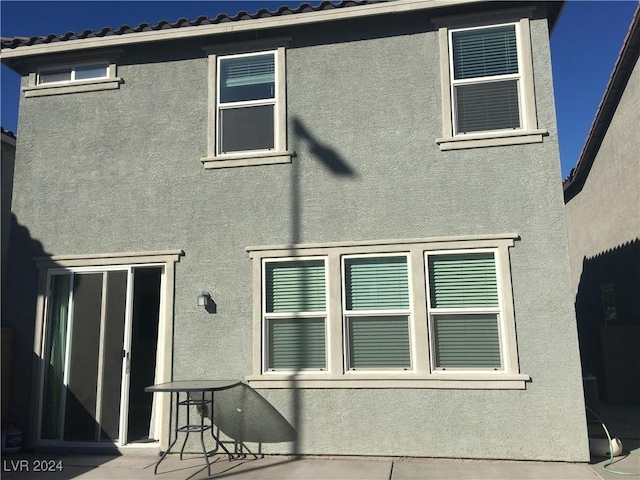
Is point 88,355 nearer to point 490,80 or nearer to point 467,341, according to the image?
point 467,341

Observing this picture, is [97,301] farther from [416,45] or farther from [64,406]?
[416,45]

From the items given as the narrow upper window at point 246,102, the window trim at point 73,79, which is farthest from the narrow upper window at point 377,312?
A: the window trim at point 73,79

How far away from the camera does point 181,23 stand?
7.88m

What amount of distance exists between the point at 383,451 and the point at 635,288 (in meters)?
6.60

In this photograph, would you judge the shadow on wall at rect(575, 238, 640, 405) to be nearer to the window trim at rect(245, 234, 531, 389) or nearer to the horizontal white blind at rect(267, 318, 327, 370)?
the window trim at rect(245, 234, 531, 389)

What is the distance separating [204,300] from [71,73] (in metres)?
4.26

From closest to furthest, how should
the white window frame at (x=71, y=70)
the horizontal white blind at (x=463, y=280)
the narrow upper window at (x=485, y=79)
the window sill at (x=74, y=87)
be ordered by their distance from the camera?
the horizontal white blind at (x=463, y=280), the narrow upper window at (x=485, y=79), the window sill at (x=74, y=87), the white window frame at (x=71, y=70)

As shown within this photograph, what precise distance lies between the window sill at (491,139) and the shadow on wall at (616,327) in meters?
4.63

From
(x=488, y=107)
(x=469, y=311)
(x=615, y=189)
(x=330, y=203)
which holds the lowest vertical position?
(x=469, y=311)

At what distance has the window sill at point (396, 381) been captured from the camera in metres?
6.52

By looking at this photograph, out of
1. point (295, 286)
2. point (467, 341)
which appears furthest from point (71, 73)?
point (467, 341)

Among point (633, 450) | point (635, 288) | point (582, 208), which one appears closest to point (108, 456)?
point (633, 450)

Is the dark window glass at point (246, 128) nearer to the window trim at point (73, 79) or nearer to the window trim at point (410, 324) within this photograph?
the window trim at point (410, 324)

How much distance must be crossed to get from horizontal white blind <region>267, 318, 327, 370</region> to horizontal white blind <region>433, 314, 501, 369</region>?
1.49 meters
